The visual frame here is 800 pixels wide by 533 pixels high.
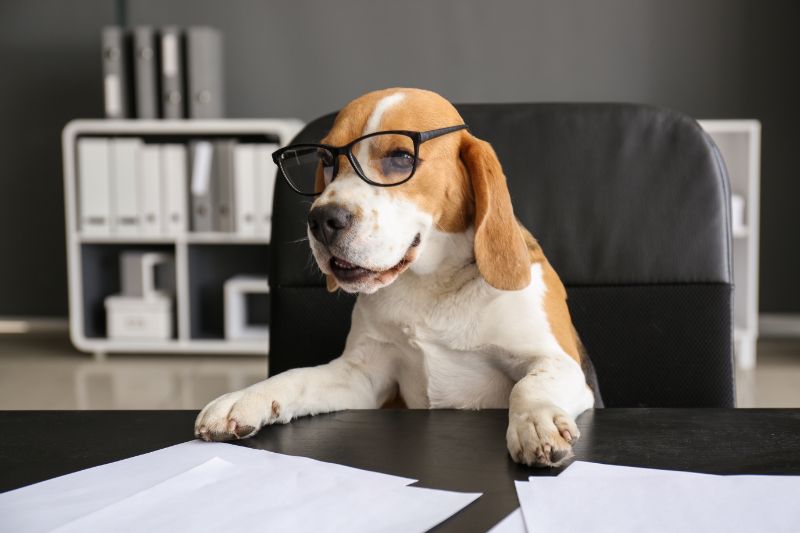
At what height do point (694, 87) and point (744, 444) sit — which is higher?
point (694, 87)

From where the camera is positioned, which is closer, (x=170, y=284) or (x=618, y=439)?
(x=618, y=439)

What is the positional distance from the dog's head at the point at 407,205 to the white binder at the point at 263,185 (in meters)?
2.64

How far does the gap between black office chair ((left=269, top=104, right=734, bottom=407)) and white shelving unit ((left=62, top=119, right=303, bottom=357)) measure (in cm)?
235

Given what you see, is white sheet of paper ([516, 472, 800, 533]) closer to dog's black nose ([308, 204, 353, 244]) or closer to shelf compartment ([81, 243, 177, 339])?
dog's black nose ([308, 204, 353, 244])

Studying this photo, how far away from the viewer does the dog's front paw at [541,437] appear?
68cm

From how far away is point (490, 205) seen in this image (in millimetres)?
1035

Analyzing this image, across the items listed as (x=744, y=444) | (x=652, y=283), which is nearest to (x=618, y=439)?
(x=744, y=444)

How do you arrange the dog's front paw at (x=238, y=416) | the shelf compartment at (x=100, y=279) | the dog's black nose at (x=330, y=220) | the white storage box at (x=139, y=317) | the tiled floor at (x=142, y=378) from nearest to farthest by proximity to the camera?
the dog's front paw at (x=238, y=416), the dog's black nose at (x=330, y=220), the tiled floor at (x=142, y=378), the white storage box at (x=139, y=317), the shelf compartment at (x=100, y=279)

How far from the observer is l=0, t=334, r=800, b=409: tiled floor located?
117 inches

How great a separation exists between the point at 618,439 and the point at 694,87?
3539 millimetres

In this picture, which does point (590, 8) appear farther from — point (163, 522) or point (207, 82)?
point (163, 522)

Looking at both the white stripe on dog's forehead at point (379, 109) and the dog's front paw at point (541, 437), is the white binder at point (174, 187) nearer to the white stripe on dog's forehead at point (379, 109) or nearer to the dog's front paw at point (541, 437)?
the white stripe on dog's forehead at point (379, 109)

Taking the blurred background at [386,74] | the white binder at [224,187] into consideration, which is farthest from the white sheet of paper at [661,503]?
the white binder at [224,187]

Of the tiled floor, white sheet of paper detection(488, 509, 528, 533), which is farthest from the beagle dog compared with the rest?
the tiled floor
